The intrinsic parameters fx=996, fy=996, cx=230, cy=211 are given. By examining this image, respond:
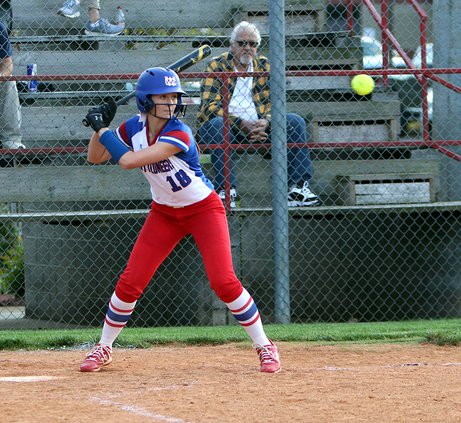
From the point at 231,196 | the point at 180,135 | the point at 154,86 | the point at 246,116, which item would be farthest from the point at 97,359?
the point at 246,116

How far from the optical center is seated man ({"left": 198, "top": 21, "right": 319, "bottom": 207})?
9344 mm

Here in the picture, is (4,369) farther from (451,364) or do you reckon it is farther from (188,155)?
(451,364)

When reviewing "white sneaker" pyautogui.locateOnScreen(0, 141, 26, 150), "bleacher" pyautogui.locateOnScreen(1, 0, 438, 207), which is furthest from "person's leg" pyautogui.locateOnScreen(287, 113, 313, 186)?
"white sneaker" pyautogui.locateOnScreen(0, 141, 26, 150)

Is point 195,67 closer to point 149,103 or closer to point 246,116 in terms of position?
point 246,116

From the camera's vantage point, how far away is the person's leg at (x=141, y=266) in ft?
20.6

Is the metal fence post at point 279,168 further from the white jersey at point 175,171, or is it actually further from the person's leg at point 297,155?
the white jersey at point 175,171

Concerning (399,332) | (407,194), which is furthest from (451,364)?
(407,194)

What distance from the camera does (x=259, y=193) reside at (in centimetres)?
971

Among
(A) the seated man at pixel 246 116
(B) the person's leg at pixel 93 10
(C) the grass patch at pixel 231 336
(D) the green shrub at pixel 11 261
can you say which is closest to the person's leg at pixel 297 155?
(A) the seated man at pixel 246 116

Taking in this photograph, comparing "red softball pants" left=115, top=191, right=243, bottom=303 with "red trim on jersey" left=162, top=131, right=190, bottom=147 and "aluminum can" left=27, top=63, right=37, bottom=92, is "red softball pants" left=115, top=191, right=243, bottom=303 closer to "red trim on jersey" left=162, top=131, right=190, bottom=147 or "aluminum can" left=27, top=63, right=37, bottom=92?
"red trim on jersey" left=162, top=131, right=190, bottom=147

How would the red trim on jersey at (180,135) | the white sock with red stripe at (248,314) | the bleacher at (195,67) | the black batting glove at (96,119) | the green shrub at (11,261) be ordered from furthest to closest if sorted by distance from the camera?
the green shrub at (11,261)
the bleacher at (195,67)
the white sock with red stripe at (248,314)
the black batting glove at (96,119)
the red trim on jersey at (180,135)

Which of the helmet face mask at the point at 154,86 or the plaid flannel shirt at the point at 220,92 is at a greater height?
the plaid flannel shirt at the point at 220,92

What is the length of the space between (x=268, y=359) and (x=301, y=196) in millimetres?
3460

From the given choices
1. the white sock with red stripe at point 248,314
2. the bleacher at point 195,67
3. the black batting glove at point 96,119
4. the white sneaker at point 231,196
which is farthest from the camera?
Answer: the bleacher at point 195,67
